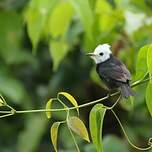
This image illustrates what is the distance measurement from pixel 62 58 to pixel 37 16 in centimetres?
142

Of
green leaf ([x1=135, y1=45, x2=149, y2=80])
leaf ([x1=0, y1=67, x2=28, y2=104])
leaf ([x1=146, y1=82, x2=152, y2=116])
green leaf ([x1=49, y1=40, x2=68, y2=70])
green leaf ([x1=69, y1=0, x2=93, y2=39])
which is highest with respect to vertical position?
leaf ([x1=0, y1=67, x2=28, y2=104])

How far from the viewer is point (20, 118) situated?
437 cm

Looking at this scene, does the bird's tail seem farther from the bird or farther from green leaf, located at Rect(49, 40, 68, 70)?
green leaf, located at Rect(49, 40, 68, 70)

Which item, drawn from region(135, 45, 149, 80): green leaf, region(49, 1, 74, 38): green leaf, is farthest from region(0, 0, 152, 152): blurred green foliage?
region(135, 45, 149, 80): green leaf

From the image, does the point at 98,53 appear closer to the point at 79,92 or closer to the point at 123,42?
the point at 123,42

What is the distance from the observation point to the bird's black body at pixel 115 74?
2.06 meters

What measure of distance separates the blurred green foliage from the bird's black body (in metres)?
0.26

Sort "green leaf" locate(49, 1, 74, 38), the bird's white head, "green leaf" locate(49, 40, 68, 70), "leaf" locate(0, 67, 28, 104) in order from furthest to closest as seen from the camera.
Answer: "leaf" locate(0, 67, 28, 104), "green leaf" locate(49, 40, 68, 70), "green leaf" locate(49, 1, 74, 38), the bird's white head

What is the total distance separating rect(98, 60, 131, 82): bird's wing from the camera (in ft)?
6.86

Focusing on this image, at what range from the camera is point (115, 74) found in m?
2.18

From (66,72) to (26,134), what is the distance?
1.83 feet

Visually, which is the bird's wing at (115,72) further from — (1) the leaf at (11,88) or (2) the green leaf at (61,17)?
(1) the leaf at (11,88)

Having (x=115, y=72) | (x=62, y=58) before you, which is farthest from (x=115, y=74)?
(x=62, y=58)

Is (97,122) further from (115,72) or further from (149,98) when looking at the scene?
(115,72)
